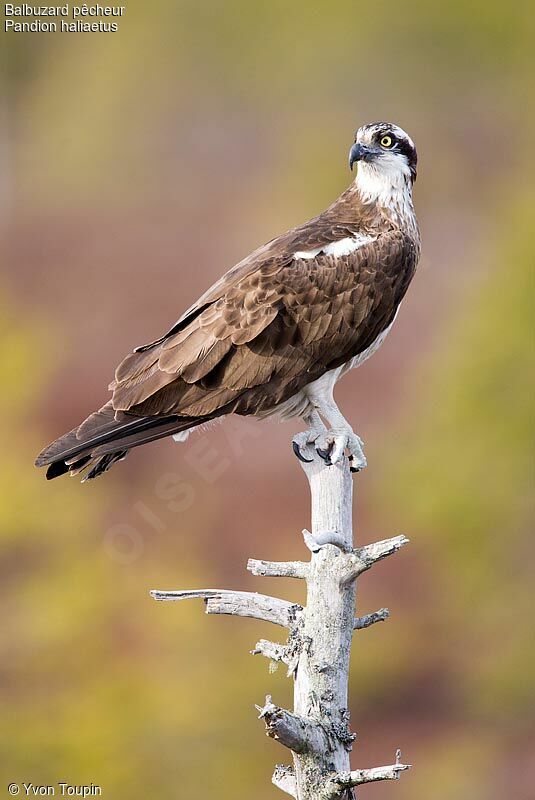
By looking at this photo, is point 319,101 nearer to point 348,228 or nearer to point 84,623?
point 84,623

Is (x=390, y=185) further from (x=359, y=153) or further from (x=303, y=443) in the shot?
(x=303, y=443)

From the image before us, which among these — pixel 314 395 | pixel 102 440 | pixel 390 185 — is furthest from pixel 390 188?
pixel 102 440

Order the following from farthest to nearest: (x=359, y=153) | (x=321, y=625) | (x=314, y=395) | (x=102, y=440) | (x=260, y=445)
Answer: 1. (x=260, y=445)
2. (x=359, y=153)
3. (x=314, y=395)
4. (x=102, y=440)
5. (x=321, y=625)

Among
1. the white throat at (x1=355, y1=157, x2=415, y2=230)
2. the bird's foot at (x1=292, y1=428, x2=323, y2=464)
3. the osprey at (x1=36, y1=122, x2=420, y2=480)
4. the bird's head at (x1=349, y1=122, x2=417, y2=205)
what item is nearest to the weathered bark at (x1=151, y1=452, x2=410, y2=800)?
the bird's foot at (x1=292, y1=428, x2=323, y2=464)

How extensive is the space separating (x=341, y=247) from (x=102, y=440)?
4.48 ft

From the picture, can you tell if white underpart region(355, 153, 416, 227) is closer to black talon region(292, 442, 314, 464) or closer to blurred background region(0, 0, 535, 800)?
black talon region(292, 442, 314, 464)

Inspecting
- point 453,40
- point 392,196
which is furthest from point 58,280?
point 392,196

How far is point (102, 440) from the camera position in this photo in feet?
15.0

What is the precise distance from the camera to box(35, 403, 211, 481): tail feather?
14.8 feet

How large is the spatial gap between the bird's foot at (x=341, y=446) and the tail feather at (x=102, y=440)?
520mm

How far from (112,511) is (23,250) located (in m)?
8.19

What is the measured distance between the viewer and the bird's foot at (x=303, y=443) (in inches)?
181

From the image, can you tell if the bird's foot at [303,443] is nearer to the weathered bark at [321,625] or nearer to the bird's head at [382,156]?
the weathered bark at [321,625]

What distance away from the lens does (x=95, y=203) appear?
2247cm
